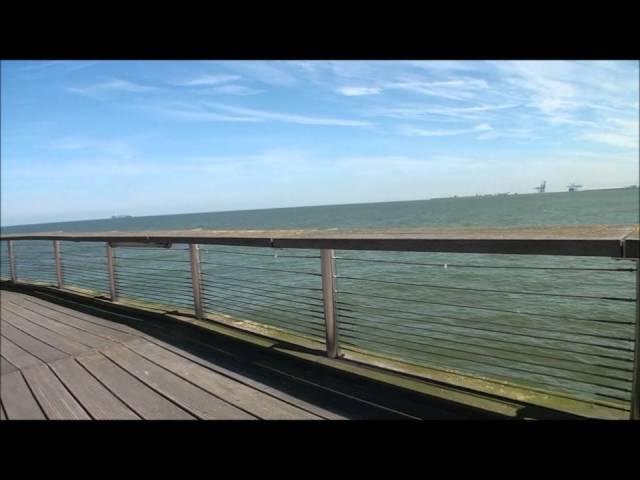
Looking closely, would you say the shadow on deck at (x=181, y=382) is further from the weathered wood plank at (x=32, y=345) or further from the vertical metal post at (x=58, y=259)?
the vertical metal post at (x=58, y=259)

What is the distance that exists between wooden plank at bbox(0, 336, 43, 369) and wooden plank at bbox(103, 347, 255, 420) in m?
0.45

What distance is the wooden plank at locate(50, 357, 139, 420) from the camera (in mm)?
1920

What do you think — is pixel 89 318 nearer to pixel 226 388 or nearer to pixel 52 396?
pixel 52 396

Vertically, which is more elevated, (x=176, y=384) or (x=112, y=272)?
(x=112, y=272)

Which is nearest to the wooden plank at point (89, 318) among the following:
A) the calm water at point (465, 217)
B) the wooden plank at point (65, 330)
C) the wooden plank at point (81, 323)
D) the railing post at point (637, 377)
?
the wooden plank at point (81, 323)

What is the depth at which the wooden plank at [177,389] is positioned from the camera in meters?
1.89

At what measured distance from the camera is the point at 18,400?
83.4 inches

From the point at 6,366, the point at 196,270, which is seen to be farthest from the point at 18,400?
the point at 196,270

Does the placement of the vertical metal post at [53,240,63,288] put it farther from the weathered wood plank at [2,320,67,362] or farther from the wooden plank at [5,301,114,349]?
the weathered wood plank at [2,320,67,362]

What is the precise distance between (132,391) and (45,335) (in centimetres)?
167

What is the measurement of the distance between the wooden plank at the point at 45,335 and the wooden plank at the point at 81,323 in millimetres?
184
